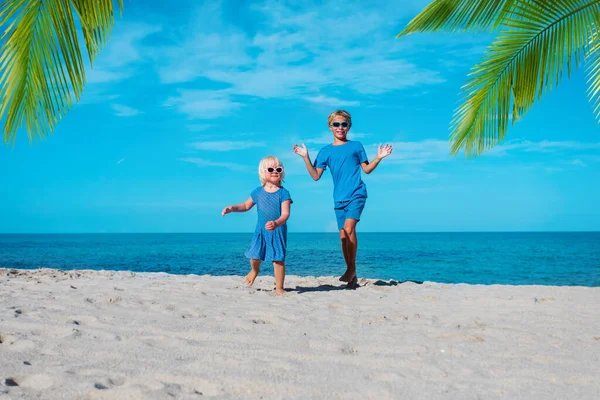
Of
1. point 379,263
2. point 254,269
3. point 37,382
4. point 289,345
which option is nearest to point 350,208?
point 254,269

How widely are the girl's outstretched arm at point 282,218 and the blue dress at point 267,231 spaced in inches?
1.8

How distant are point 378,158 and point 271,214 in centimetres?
152

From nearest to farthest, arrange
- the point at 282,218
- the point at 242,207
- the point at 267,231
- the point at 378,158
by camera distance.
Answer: the point at 282,218 → the point at 267,231 → the point at 242,207 → the point at 378,158

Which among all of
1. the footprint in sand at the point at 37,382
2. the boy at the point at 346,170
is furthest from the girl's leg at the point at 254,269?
the footprint in sand at the point at 37,382

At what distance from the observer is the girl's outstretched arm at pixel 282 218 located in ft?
16.4

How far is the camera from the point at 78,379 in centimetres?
241

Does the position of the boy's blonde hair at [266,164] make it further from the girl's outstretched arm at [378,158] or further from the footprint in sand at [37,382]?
the footprint in sand at [37,382]

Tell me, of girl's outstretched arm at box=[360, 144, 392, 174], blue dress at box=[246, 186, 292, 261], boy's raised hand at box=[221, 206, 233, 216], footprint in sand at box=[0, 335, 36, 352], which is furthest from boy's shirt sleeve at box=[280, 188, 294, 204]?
footprint in sand at box=[0, 335, 36, 352]

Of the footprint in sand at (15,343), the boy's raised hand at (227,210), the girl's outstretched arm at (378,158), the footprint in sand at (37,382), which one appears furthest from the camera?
the girl's outstretched arm at (378,158)

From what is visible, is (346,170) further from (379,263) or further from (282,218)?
(379,263)

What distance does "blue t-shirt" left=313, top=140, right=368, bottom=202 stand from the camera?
608cm

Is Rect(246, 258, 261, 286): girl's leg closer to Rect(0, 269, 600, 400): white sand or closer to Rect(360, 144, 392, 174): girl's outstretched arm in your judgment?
Rect(0, 269, 600, 400): white sand

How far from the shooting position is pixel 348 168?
6.10 m

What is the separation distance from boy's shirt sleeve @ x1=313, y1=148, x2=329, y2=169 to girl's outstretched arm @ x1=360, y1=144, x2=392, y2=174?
1.64ft
